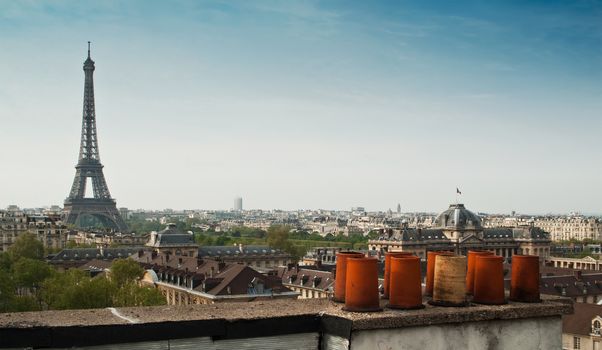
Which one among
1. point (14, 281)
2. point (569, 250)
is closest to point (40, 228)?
point (14, 281)

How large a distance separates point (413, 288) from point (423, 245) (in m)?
123

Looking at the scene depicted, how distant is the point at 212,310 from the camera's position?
691cm

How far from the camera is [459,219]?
5384 inches

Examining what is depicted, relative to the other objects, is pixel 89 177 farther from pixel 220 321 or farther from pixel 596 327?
pixel 220 321

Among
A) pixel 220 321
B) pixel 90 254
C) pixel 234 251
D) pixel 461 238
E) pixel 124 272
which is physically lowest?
pixel 90 254

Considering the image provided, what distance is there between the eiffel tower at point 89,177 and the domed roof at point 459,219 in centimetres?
8736

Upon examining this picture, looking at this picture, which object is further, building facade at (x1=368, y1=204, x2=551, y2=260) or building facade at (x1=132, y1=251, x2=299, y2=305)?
building facade at (x1=368, y1=204, x2=551, y2=260)

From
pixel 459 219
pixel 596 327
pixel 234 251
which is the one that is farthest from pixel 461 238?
pixel 596 327

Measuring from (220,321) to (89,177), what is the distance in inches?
7437

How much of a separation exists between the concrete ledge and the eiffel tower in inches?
7167

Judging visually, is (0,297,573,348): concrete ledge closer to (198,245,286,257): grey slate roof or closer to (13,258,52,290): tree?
(13,258,52,290): tree

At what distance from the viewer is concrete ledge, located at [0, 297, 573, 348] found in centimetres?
598

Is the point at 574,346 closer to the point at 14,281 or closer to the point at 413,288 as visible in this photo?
the point at 413,288

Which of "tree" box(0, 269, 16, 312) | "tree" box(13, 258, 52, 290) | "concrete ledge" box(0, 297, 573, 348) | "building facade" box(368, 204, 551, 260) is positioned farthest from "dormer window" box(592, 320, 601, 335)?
"building facade" box(368, 204, 551, 260)
